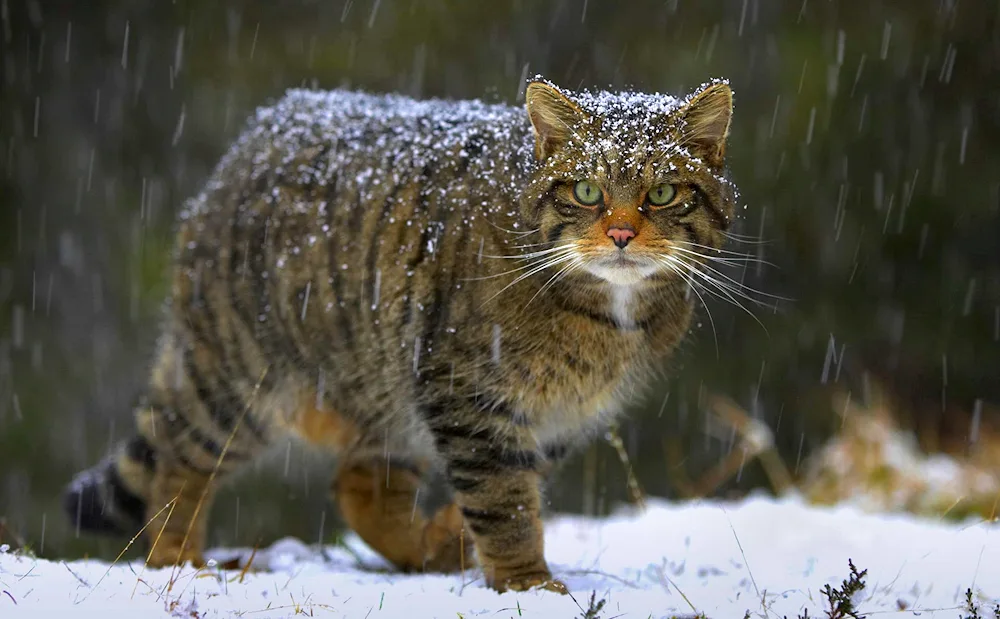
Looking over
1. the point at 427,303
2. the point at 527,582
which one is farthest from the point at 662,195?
the point at 527,582

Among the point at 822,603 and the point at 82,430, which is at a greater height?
the point at 822,603

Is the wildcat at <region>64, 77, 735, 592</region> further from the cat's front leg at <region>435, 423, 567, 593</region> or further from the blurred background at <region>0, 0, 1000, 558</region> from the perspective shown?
the blurred background at <region>0, 0, 1000, 558</region>

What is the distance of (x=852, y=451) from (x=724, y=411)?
0.76m

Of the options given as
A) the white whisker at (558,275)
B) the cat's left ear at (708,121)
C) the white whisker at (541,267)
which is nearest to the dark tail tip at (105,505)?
the white whisker at (541,267)

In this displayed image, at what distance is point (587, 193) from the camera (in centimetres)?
317

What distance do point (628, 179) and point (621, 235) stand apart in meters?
0.19

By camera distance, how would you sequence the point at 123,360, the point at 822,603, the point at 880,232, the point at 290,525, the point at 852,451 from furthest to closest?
the point at 123,360
the point at 290,525
the point at 880,232
the point at 852,451
the point at 822,603

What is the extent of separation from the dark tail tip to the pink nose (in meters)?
2.56

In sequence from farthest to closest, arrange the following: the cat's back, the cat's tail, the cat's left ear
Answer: the cat's tail < the cat's back < the cat's left ear

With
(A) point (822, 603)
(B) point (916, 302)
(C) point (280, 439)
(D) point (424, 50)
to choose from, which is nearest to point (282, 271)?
(C) point (280, 439)

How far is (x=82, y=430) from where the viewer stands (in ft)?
28.2

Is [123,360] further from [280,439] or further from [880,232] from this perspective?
[880,232]

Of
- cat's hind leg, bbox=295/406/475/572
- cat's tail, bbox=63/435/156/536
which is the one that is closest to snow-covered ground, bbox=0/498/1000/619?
cat's hind leg, bbox=295/406/475/572

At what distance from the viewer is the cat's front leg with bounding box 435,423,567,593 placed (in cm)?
333
